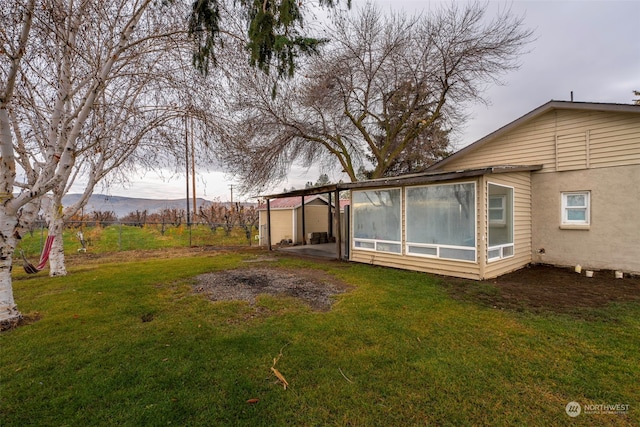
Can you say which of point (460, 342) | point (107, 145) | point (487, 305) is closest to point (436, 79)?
point (487, 305)

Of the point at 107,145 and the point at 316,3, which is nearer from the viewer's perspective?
the point at 316,3

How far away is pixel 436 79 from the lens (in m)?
11.3

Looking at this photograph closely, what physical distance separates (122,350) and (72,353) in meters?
0.56

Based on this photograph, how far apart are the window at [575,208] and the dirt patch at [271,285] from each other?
Answer: 6.58 m

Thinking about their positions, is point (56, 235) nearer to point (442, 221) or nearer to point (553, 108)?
point (442, 221)

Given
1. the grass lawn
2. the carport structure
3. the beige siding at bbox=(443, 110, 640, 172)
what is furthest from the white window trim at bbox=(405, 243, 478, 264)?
the beige siding at bbox=(443, 110, 640, 172)

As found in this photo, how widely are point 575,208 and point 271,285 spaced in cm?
836

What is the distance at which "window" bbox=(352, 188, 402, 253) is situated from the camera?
8281mm

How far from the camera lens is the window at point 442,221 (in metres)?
6.75

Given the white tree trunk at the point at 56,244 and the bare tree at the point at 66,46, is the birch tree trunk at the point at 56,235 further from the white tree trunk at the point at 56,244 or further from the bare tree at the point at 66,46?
the bare tree at the point at 66,46

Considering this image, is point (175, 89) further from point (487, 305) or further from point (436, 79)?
point (436, 79)

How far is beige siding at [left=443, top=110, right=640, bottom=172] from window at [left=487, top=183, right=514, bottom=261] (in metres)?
1.79

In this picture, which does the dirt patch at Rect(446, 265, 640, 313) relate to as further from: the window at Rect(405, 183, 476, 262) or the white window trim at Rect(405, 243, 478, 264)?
the window at Rect(405, 183, 476, 262)

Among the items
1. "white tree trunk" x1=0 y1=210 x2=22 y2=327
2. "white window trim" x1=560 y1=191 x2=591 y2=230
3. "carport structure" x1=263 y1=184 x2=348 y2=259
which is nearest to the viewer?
"white tree trunk" x1=0 y1=210 x2=22 y2=327
